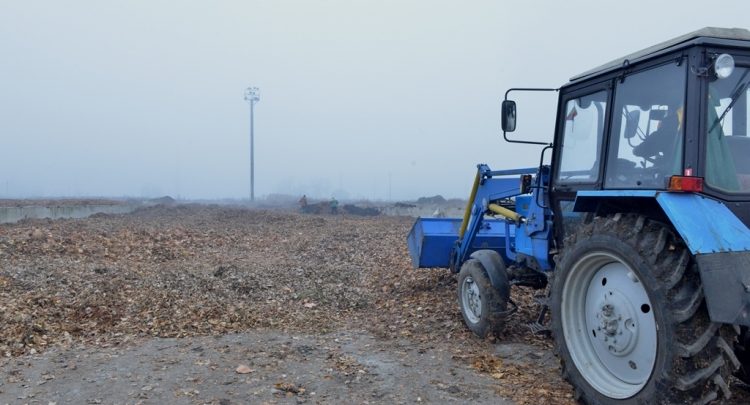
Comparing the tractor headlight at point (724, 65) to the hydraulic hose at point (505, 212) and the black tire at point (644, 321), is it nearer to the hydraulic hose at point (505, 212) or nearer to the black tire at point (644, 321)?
the black tire at point (644, 321)

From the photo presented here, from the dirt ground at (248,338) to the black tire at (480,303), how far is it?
0.16 m

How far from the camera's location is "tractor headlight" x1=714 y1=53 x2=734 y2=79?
12.3 feet

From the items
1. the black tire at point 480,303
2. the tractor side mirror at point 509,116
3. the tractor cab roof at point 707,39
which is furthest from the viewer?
the black tire at point 480,303

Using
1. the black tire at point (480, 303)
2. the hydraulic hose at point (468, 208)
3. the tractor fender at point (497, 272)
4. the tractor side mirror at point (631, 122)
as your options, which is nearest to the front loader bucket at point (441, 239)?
the hydraulic hose at point (468, 208)

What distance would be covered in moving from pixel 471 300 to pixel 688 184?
340 cm

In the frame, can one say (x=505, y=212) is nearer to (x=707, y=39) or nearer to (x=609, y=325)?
(x=609, y=325)

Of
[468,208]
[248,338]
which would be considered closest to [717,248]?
[468,208]

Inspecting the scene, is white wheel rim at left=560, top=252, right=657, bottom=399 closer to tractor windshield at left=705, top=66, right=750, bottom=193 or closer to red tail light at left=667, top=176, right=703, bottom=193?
red tail light at left=667, top=176, right=703, bottom=193

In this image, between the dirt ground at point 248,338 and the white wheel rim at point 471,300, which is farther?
the white wheel rim at point 471,300

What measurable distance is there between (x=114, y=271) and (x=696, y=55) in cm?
948

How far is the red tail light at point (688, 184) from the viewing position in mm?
3768

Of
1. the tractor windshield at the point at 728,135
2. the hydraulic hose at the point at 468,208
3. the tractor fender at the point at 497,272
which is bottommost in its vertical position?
the tractor fender at the point at 497,272

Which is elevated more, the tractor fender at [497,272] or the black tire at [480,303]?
the tractor fender at [497,272]

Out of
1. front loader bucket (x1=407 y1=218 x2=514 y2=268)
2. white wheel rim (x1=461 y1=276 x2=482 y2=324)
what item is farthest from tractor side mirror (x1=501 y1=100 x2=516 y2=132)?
front loader bucket (x1=407 y1=218 x2=514 y2=268)
